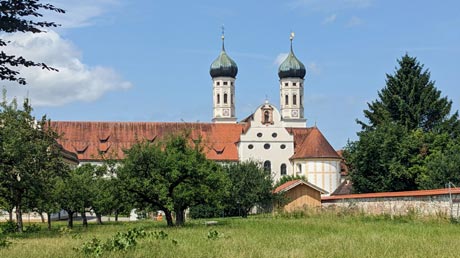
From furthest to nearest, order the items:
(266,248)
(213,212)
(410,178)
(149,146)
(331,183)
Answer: (331,183) < (213,212) < (410,178) < (149,146) < (266,248)

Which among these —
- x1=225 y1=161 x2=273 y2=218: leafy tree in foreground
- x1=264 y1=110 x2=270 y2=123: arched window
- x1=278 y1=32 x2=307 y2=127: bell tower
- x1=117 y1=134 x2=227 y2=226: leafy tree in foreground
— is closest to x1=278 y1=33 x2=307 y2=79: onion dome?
x1=278 y1=32 x2=307 y2=127: bell tower

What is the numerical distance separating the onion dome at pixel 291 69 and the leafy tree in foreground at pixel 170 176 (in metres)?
77.7

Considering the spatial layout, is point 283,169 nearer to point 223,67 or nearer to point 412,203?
point 223,67

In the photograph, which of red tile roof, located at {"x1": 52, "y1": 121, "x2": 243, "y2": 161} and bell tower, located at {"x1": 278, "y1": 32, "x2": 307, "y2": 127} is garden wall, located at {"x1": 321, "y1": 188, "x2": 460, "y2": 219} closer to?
red tile roof, located at {"x1": 52, "y1": 121, "x2": 243, "y2": 161}

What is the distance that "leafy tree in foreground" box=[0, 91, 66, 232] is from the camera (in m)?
29.5

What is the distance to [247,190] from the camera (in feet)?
186

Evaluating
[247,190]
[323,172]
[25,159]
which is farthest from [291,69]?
[25,159]

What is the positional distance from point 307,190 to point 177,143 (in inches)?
924

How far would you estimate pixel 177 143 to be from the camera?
34.0 m

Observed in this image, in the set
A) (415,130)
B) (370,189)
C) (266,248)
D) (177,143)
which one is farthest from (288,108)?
(266,248)

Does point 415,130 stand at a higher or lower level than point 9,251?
higher

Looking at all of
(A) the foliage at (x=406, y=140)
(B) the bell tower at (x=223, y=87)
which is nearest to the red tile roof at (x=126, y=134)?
(B) the bell tower at (x=223, y=87)

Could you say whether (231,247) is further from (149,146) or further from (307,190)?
(307,190)

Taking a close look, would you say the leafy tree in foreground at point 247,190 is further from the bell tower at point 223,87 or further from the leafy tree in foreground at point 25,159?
the bell tower at point 223,87
